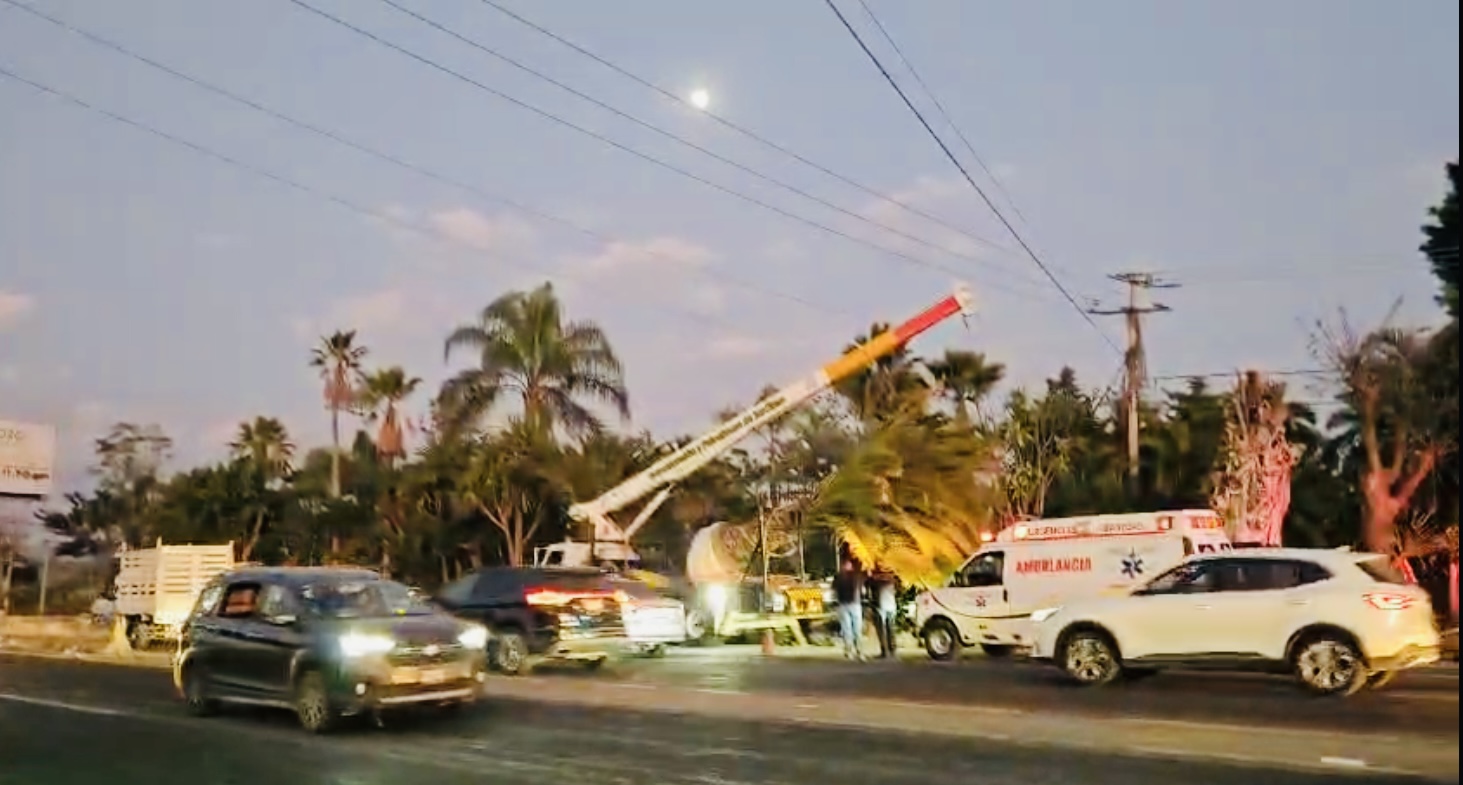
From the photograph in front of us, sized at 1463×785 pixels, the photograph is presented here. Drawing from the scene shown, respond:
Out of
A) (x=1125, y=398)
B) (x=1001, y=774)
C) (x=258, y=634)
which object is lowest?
(x=1001, y=774)

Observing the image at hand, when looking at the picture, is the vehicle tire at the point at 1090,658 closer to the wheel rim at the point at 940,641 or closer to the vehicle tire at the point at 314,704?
the wheel rim at the point at 940,641

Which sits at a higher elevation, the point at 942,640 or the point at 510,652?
the point at 942,640

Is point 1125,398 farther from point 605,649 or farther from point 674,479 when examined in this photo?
point 605,649

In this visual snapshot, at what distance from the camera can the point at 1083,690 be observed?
60.5ft

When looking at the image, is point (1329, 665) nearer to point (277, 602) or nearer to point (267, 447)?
point (277, 602)

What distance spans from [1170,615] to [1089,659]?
1.24 metres

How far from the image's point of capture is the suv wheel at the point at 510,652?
22.1 m

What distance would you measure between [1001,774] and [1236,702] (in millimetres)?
6242

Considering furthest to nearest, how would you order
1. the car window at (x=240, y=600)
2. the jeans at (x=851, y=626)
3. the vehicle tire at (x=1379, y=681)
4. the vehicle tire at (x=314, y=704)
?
the jeans at (x=851, y=626) < the vehicle tire at (x=1379, y=681) < the car window at (x=240, y=600) < the vehicle tire at (x=314, y=704)

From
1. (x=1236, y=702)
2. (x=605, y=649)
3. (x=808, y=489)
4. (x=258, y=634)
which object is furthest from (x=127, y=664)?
(x=1236, y=702)

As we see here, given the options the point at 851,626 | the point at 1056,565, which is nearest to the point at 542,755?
the point at 851,626

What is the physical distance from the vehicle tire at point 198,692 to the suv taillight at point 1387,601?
1251cm

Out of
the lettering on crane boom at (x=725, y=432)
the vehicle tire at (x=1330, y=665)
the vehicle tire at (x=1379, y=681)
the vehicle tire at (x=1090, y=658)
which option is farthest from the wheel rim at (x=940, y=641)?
the lettering on crane boom at (x=725, y=432)

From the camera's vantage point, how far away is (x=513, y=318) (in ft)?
152
